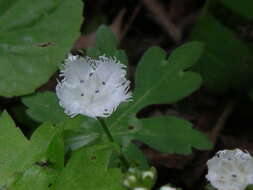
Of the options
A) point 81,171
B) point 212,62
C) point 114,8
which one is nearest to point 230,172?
point 81,171

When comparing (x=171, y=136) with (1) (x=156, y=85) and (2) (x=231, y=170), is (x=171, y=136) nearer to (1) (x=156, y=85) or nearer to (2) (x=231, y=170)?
(1) (x=156, y=85)

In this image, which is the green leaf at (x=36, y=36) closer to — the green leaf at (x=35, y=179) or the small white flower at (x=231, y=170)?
the green leaf at (x=35, y=179)

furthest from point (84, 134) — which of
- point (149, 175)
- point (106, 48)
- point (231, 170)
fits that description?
point (231, 170)

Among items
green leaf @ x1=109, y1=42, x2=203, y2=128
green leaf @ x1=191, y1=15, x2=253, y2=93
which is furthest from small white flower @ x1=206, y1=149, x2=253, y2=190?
green leaf @ x1=191, y1=15, x2=253, y2=93

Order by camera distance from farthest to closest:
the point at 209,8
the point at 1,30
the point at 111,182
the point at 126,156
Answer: the point at 209,8
the point at 1,30
the point at 126,156
the point at 111,182

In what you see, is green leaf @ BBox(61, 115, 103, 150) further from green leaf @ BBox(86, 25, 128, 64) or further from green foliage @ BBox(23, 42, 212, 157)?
green leaf @ BBox(86, 25, 128, 64)

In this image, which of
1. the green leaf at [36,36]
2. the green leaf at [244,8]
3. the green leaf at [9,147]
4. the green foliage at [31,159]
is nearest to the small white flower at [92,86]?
the green foliage at [31,159]

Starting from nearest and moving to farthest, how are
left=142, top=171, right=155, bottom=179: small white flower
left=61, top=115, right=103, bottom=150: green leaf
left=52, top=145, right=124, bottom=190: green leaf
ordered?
left=142, top=171, right=155, bottom=179: small white flower < left=52, top=145, right=124, bottom=190: green leaf < left=61, top=115, right=103, bottom=150: green leaf

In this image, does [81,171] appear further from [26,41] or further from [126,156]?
[26,41]
